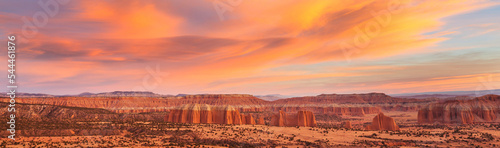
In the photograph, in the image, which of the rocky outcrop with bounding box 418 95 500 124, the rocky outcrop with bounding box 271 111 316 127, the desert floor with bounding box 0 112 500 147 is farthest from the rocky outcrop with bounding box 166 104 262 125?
the rocky outcrop with bounding box 418 95 500 124

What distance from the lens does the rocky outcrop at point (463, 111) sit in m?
115

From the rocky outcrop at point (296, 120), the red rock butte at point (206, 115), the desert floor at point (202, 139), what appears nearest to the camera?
the desert floor at point (202, 139)

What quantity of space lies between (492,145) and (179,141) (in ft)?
184

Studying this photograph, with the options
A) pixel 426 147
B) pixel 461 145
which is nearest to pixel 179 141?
pixel 426 147

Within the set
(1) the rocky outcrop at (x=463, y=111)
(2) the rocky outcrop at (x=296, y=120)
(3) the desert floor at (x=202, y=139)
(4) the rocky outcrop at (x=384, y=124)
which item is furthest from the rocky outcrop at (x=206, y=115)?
(1) the rocky outcrop at (x=463, y=111)

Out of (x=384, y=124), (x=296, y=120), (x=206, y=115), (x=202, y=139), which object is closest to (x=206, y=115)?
(x=206, y=115)

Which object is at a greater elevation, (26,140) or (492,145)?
(26,140)

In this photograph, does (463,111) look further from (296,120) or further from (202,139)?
(202,139)

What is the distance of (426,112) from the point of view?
124688mm

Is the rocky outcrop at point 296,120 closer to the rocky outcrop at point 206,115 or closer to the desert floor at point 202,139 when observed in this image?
the rocky outcrop at point 206,115

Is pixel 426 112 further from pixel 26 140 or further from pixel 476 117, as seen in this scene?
pixel 26 140

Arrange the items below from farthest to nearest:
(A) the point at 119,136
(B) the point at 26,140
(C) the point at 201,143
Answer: (A) the point at 119,136 → (C) the point at 201,143 → (B) the point at 26,140

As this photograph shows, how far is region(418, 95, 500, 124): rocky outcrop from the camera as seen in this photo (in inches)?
4510

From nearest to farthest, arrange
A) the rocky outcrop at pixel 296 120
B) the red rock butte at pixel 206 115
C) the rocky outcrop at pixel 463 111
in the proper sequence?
the rocky outcrop at pixel 296 120, the red rock butte at pixel 206 115, the rocky outcrop at pixel 463 111
